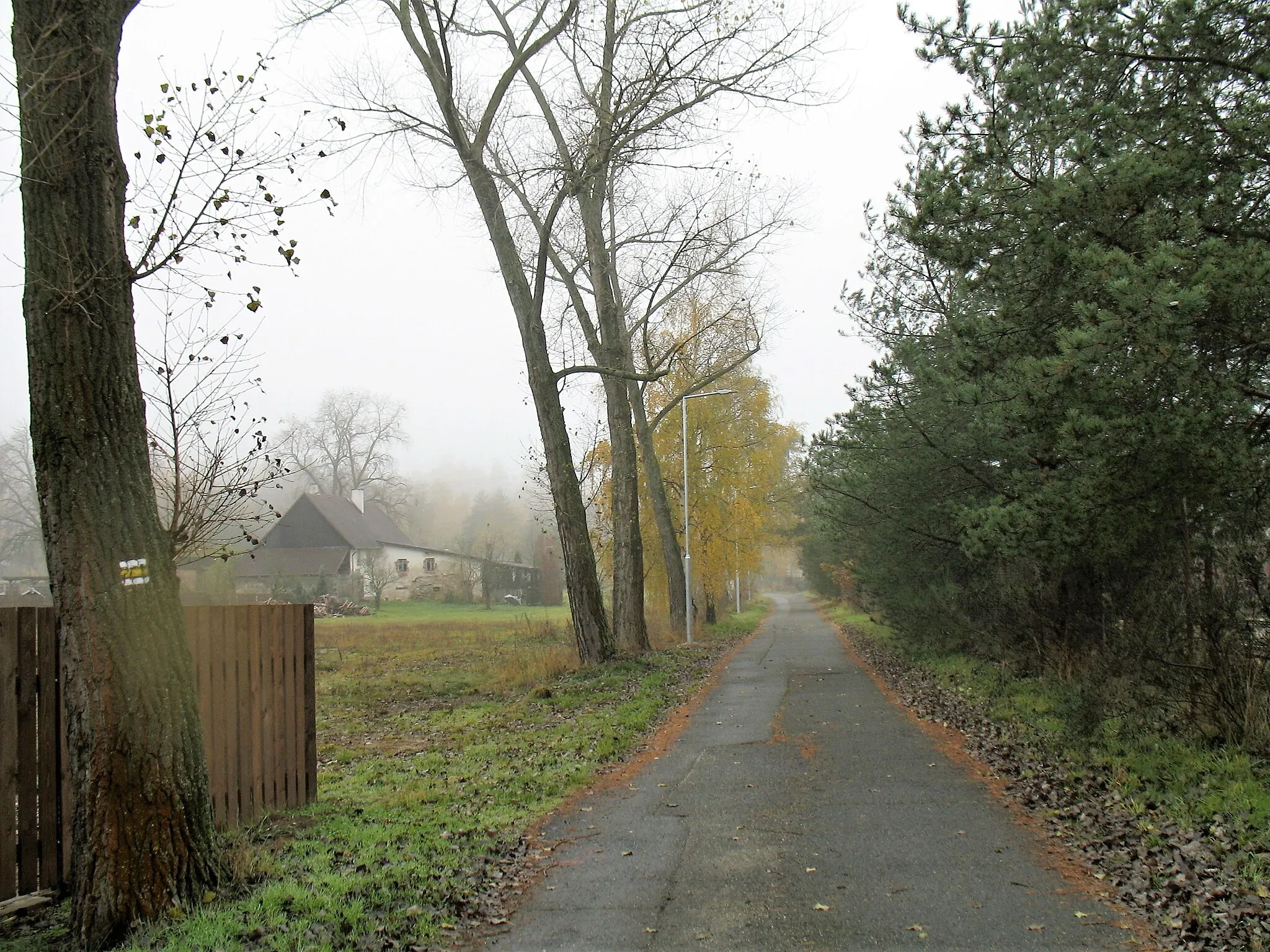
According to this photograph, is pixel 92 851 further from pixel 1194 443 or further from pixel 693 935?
pixel 1194 443

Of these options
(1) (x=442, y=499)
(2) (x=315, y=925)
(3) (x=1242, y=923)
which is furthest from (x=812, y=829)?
(1) (x=442, y=499)

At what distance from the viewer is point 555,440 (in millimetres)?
18188

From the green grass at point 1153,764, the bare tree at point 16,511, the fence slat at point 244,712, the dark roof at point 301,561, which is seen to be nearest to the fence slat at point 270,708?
the fence slat at point 244,712

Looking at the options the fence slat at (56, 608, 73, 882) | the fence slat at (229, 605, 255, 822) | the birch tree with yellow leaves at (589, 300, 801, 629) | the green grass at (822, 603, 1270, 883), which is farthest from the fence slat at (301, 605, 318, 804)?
the birch tree with yellow leaves at (589, 300, 801, 629)

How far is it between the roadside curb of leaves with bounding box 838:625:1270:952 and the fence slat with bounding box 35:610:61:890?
578 centimetres

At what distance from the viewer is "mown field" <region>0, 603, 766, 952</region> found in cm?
516

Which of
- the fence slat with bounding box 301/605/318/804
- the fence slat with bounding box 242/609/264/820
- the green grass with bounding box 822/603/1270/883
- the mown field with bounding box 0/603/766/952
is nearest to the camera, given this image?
the mown field with bounding box 0/603/766/952

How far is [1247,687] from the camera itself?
8.27m

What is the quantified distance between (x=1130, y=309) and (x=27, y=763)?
7966 mm

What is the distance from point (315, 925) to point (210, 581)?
2776 centimetres

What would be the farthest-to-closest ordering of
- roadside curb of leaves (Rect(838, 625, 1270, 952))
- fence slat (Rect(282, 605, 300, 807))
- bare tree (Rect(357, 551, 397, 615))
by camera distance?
1. bare tree (Rect(357, 551, 397, 615))
2. fence slat (Rect(282, 605, 300, 807))
3. roadside curb of leaves (Rect(838, 625, 1270, 952))

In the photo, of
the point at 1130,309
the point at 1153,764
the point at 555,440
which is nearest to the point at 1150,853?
the point at 1153,764

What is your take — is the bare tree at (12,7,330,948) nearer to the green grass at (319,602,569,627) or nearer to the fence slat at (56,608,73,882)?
the fence slat at (56,608,73,882)

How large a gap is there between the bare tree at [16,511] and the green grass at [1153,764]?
112ft
